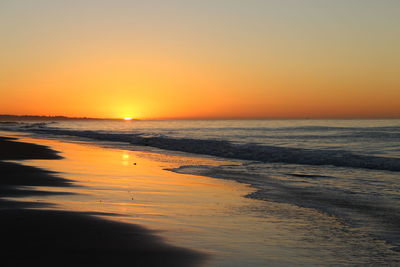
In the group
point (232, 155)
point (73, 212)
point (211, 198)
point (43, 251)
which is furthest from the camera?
point (232, 155)

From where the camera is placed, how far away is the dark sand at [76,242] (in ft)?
17.5

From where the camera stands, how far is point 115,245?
6.09m

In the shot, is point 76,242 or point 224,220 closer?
point 76,242

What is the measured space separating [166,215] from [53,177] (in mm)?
6920

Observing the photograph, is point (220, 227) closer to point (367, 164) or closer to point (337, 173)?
point (337, 173)

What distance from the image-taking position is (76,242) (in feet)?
20.1

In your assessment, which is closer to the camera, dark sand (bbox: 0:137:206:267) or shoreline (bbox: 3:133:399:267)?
dark sand (bbox: 0:137:206:267)

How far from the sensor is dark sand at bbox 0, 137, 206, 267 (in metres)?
5.32

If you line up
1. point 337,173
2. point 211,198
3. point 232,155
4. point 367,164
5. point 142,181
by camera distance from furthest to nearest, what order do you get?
1. point 232,155
2. point 367,164
3. point 337,173
4. point 142,181
5. point 211,198

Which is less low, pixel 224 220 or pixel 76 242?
pixel 76 242

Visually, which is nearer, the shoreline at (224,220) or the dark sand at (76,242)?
the dark sand at (76,242)

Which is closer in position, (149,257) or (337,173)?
(149,257)

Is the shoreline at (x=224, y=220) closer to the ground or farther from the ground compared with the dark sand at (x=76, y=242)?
closer to the ground

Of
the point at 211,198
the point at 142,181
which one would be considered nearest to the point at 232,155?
the point at 142,181
